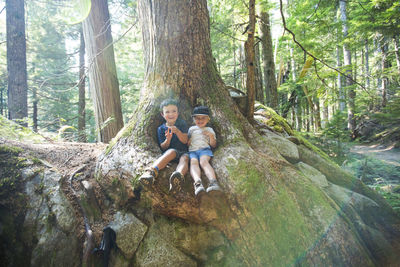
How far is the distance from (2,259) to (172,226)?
208 cm

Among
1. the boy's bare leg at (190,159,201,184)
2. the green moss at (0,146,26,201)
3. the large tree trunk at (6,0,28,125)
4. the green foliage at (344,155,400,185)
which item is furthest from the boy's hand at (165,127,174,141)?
the large tree trunk at (6,0,28,125)

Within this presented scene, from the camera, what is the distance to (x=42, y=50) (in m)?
12.9

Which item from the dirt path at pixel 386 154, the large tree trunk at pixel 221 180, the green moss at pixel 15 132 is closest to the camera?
the large tree trunk at pixel 221 180

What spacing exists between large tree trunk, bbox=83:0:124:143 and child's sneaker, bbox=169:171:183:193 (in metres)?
4.02

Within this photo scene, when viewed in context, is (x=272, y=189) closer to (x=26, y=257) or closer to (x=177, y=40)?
Result: (x=177, y=40)

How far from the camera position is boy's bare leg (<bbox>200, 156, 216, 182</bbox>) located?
8.29 ft

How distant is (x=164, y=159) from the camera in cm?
268

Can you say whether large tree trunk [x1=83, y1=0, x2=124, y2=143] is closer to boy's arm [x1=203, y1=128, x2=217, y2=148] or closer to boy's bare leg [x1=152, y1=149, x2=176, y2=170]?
boy's bare leg [x1=152, y1=149, x2=176, y2=170]

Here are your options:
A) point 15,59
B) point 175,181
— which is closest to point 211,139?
point 175,181

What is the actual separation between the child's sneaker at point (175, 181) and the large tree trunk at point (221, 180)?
0.49 ft

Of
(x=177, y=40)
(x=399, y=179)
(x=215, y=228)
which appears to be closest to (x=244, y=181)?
(x=215, y=228)

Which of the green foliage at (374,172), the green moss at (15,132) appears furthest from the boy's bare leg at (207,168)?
the green foliage at (374,172)

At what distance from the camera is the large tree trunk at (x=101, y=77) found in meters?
5.67

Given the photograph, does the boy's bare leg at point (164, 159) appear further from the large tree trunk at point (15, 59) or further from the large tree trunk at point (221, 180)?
the large tree trunk at point (15, 59)
